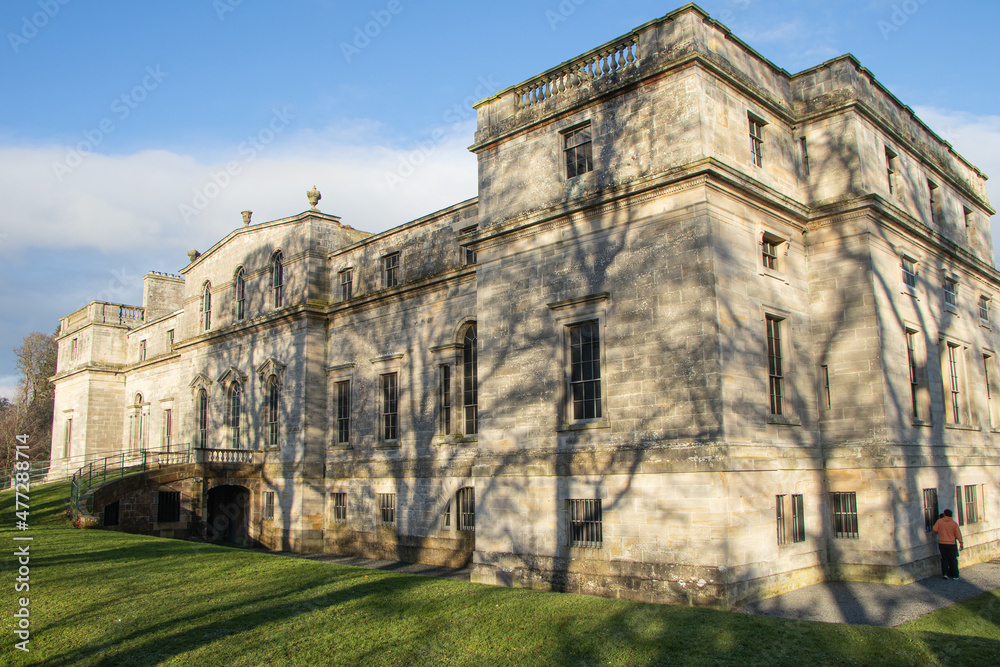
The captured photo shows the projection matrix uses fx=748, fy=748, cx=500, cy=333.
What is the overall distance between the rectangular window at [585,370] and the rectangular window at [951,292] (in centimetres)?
1084

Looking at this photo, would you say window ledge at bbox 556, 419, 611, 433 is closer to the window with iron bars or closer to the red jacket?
the window with iron bars

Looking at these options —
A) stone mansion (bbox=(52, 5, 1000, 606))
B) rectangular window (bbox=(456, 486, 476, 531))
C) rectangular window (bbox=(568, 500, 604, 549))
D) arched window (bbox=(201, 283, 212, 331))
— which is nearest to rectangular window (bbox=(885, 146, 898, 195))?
stone mansion (bbox=(52, 5, 1000, 606))

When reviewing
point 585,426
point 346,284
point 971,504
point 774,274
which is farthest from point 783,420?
point 346,284

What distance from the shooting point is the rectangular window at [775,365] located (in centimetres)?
1606

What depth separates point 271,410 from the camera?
28531mm

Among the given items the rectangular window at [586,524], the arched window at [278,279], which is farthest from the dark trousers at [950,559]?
the arched window at [278,279]

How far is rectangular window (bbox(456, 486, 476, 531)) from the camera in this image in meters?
21.8

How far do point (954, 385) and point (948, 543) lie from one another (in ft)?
18.2

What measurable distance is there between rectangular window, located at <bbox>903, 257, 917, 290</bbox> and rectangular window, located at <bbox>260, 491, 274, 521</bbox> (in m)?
21.7

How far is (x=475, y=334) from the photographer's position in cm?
2259

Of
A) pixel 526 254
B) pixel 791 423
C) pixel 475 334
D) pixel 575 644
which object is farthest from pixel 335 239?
pixel 575 644

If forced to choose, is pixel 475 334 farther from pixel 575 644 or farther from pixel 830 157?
pixel 575 644

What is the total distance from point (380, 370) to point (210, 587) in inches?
460

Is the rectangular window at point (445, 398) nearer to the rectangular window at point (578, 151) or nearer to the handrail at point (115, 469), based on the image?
the rectangular window at point (578, 151)
